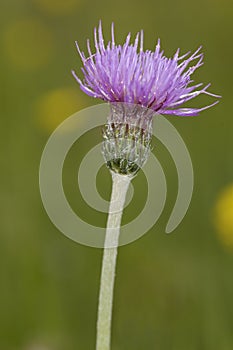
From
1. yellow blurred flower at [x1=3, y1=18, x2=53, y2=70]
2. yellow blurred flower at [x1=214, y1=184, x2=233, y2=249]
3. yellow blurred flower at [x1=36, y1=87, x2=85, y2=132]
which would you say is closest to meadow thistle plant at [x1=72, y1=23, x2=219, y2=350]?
yellow blurred flower at [x1=214, y1=184, x2=233, y2=249]

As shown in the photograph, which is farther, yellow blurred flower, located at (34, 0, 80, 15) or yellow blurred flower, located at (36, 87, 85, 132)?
yellow blurred flower, located at (34, 0, 80, 15)

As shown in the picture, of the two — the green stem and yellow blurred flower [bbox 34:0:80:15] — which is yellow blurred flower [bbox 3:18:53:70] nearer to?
yellow blurred flower [bbox 34:0:80:15]

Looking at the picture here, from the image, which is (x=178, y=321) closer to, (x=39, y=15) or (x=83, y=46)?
(x=83, y=46)

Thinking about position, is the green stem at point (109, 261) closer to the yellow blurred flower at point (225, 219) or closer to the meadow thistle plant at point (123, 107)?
the meadow thistle plant at point (123, 107)

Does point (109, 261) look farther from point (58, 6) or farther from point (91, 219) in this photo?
point (58, 6)

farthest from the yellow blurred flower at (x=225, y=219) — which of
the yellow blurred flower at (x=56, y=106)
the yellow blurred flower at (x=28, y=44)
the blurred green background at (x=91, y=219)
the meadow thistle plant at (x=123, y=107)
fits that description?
the yellow blurred flower at (x=28, y=44)

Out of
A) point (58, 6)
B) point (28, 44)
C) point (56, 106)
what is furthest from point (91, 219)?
point (58, 6)
